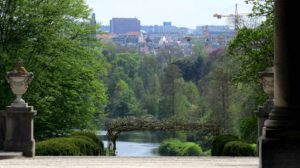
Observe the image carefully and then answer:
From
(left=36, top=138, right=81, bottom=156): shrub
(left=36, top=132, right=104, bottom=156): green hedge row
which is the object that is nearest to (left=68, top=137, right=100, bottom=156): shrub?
(left=36, top=132, right=104, bottom=156): green hedge row

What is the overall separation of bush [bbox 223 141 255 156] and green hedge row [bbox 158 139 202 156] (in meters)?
55.9

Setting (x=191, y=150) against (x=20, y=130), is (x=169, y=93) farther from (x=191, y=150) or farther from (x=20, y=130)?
(x=20, y=130)

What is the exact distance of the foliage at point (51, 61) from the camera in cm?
5162

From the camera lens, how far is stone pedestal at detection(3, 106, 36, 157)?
2698 cm

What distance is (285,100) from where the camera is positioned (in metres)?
17.0

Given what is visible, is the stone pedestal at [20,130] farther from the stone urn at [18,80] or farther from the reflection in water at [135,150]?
the reflection in water at [135,150]

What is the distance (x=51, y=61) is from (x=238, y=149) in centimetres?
2456

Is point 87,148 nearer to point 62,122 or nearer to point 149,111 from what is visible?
point 62,122

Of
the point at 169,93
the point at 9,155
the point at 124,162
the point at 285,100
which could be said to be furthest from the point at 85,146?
the point at 169,93

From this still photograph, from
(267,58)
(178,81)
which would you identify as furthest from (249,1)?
(178,81)

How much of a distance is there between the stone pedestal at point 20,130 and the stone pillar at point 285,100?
445 inches

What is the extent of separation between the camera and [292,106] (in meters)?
17.0

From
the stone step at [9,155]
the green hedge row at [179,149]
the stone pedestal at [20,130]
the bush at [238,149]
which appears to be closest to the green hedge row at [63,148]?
the stone pedestal at [20,130]

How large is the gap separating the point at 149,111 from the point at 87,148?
121 m
